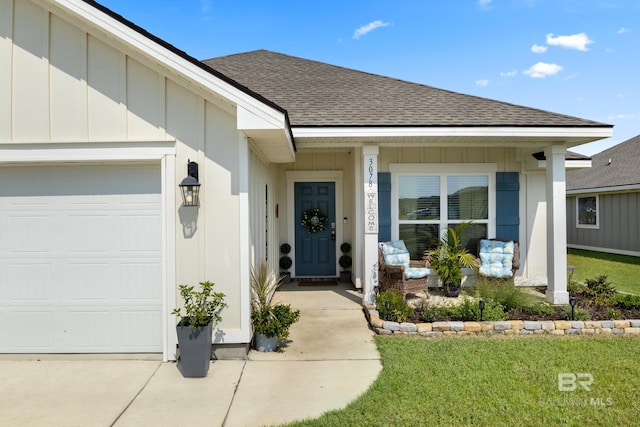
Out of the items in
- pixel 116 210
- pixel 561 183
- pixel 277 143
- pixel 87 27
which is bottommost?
pixel 116 210

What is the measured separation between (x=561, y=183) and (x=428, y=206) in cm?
208

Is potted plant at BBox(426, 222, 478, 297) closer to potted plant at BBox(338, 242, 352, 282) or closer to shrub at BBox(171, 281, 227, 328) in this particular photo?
potted plant at BBox(338, 242, 352, 282)

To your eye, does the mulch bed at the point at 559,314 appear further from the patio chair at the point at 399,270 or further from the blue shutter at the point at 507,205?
the blue shutter at the point at 507,205

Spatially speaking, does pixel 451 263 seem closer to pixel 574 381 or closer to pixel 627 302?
pixel 627 302

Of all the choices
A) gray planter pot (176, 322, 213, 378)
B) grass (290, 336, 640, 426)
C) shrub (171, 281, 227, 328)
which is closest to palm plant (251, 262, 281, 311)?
shrub (171, 281, 227, 328)

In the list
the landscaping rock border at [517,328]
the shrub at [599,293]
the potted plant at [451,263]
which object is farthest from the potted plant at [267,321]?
the shrub at [599,293]

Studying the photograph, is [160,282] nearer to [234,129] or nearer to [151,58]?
[234,129]

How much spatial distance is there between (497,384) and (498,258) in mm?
3663

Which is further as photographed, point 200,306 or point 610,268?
point 610,268

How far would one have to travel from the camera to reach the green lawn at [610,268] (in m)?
7.32

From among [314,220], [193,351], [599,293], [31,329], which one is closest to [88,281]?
[31,329]

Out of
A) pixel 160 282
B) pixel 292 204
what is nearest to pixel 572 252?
pixel 292 204

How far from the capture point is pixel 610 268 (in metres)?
9.06

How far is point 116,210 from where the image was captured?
3.97m
